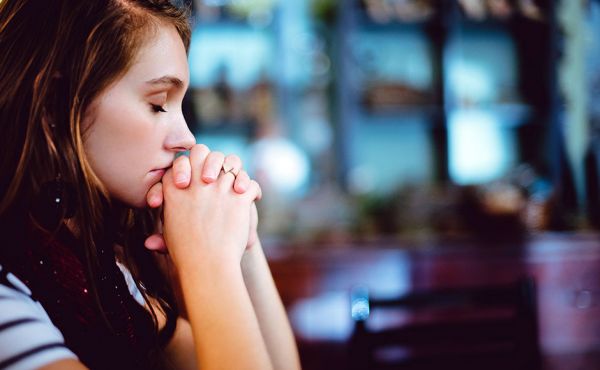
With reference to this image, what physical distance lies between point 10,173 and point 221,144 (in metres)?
2.86

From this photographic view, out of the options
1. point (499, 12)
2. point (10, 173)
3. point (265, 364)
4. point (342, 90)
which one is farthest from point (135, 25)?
point (499, 12)

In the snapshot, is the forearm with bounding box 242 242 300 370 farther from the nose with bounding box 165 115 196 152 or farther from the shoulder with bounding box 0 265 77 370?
the shoulder with bounding box 0 265 77 370

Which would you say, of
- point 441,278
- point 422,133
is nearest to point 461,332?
point 441,278

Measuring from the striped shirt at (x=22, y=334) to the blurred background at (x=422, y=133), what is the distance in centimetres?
196

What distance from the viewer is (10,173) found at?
0.68m

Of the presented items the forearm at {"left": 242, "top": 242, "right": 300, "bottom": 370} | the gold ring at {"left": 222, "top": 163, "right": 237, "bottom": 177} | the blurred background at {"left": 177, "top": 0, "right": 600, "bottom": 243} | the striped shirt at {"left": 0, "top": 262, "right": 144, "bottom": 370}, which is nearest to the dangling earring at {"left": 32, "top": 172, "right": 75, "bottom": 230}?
the striped shirt at {"left": 0, "top": 262, "right": 144, "bottom": 370}

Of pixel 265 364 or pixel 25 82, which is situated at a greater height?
pixel 25 82

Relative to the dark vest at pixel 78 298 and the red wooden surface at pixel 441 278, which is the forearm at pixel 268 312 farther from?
the red wooden surface at pixel 441 278

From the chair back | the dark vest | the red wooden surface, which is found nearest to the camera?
the dark vest

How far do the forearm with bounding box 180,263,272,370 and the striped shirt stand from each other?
0.49 ft

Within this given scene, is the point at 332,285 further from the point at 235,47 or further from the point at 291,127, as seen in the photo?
the point at 235,47

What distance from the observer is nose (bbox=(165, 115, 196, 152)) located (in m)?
0.76

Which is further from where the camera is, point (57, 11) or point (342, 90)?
point (342, 90)

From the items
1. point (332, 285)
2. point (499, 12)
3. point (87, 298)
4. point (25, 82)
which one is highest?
point (499, 12)
